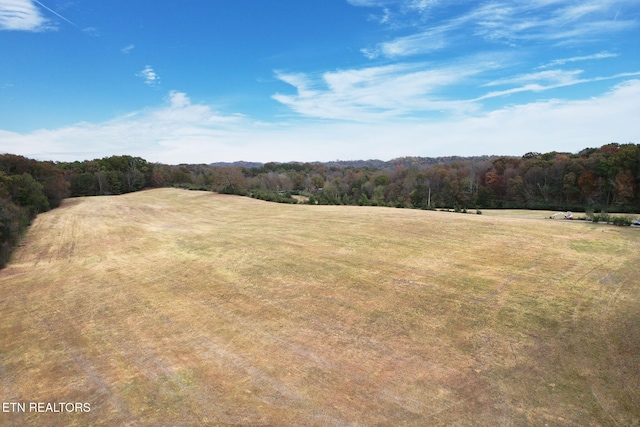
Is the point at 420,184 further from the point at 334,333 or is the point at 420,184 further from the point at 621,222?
the point at 334,333

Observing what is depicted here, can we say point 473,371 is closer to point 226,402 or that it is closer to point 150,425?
point 226,402

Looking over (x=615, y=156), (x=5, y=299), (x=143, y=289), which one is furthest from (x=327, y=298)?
(x=615, y=156)

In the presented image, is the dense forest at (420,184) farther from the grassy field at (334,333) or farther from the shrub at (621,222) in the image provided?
the grassy field at (334,333)

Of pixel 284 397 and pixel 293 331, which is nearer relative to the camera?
pixel 284 397

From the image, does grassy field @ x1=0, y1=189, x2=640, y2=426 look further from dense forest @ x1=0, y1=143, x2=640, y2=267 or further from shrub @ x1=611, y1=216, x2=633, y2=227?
dense forest @ x1=0, y1=143, x2=640, y2=267

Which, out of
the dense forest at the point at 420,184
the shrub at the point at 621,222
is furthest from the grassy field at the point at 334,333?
the dense forest at the point at 420,184

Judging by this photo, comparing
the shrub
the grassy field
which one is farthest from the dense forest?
the grassy field
